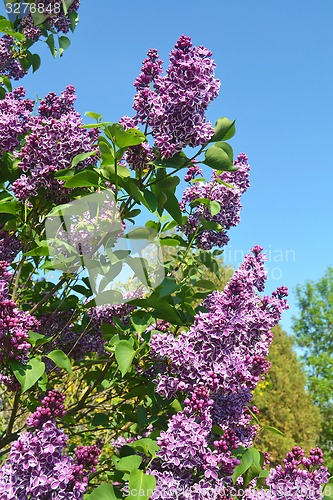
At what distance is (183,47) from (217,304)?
3.82ft

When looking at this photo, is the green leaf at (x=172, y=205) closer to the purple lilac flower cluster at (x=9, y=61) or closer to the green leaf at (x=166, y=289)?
the green leaf at (x=166, y=289)

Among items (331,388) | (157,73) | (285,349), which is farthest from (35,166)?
(331,388)

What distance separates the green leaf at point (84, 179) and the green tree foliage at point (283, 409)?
45.6 feet

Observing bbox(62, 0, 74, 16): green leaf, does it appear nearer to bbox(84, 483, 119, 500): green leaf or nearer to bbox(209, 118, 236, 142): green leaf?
bbox(209, 118, 236, 142): green leaf

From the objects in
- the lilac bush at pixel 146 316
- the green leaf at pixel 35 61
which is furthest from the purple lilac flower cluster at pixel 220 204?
the green leaf at pixel 35 61

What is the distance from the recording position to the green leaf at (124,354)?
2.30m

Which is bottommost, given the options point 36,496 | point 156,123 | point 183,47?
point 36,496

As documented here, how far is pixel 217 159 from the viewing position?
7.88 ft

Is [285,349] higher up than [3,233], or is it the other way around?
[285,349]

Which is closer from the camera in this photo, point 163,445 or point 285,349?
point 163,445

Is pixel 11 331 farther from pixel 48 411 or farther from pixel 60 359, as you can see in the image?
pixel 48 411

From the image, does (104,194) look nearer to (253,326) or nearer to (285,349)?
(253,326)

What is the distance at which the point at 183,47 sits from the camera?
2404mm

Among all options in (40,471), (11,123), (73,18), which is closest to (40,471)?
(40,471)
